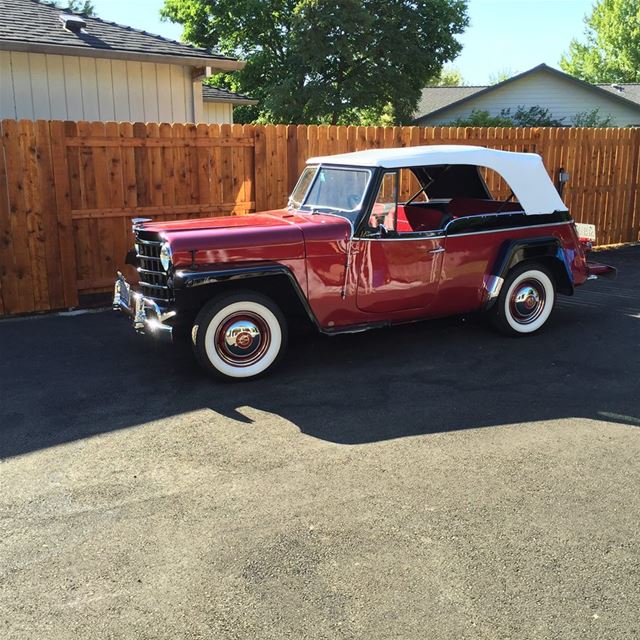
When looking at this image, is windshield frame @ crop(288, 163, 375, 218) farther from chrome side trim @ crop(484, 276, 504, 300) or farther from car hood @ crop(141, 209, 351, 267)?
chrome side trim @ crop(484, 276, 504, 300)

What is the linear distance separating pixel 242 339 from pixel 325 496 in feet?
7.11

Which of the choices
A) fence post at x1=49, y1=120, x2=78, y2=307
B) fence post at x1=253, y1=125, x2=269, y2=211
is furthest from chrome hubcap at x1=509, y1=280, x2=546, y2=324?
fence post at x1=49, y1=120, x2=78, y2=307

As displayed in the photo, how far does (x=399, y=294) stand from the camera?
6332mm

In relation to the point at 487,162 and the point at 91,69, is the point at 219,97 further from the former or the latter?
the point at 487,162

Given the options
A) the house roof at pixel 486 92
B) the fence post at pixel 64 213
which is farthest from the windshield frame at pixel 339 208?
the house roof at pixel 486 92

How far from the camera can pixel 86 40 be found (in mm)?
11242

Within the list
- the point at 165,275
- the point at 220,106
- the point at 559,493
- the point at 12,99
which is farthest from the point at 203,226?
the point at 220,106

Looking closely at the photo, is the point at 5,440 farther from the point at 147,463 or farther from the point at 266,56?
the point at 266,56

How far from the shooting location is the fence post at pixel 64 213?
7.89 meters

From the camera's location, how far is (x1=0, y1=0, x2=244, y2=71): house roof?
34.6ft

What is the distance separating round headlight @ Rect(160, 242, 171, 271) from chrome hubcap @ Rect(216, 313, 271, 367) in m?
0.65

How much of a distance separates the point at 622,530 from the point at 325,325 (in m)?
3.16

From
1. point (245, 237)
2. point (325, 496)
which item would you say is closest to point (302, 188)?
point (245, 237)

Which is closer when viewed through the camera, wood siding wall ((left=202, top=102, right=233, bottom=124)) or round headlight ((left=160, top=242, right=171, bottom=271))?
round headlight ((left=160, top=242, right=171, bottom=271))
